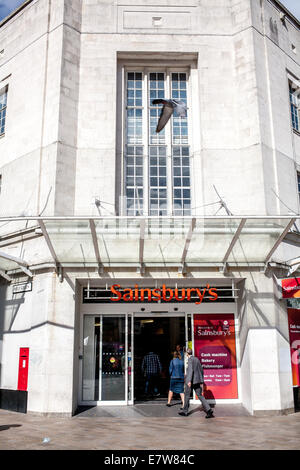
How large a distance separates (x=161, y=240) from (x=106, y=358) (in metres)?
4.15

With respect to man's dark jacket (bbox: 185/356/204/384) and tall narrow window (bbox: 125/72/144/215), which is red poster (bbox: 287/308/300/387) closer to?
man's dark jacket (bbox: 185/356/204/384)

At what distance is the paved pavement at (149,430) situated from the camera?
8633 millimetres

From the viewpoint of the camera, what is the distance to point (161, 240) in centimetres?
1255

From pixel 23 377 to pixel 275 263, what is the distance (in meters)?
8.03

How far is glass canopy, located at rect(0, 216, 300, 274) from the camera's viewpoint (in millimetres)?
11734

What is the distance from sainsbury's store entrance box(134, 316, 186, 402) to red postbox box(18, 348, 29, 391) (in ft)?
11.1

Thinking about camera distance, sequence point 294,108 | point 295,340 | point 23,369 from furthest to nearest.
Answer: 1. point 294,108
2. point 295,340
3. point 23,369

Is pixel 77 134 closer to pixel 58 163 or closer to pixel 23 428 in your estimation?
pixel 58 163

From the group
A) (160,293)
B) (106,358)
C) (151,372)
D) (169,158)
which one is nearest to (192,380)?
(151,372)

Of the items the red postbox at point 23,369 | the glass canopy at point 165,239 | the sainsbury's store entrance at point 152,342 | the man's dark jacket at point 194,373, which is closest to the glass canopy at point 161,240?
the glass canopy at point 165,239

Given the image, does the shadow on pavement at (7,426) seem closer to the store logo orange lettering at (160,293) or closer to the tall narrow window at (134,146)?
the store logo orange lettering at (160,293)

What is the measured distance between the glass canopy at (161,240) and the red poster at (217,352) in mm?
2186

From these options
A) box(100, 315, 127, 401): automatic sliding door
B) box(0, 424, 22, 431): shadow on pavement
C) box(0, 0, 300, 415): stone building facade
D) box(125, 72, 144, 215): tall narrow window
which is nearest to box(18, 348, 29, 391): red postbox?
box(0, 0, 300, 415): stone building facade

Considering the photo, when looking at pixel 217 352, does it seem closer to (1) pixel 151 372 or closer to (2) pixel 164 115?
(1) pixel 151 372
